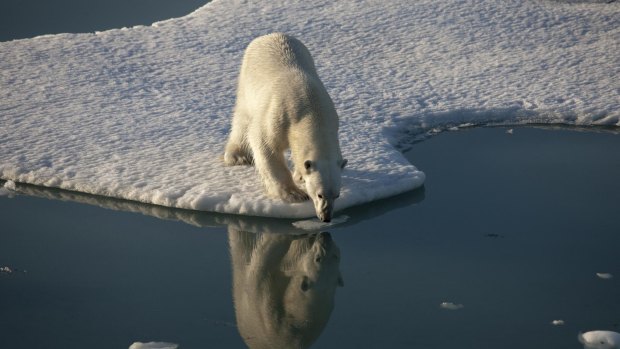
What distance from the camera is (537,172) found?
6.00 meters

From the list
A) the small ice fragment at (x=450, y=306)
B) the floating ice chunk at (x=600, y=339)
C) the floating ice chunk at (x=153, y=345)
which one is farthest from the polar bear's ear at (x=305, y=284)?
the floating ice chunk at (x=600, y=339)

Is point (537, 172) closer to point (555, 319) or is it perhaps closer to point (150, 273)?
point (555, 319)

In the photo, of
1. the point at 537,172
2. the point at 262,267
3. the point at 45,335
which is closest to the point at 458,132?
the point at 537,172

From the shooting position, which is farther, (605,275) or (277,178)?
(277,178)

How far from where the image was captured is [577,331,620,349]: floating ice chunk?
3.88m

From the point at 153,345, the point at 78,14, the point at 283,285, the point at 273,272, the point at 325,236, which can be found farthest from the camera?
the point at 78,14

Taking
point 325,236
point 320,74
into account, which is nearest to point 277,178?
point 325,236

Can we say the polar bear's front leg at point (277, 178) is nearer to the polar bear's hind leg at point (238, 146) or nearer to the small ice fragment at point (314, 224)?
the small ice fragment at point (314, 224)

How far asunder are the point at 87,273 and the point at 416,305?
163cm

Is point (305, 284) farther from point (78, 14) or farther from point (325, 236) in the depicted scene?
point (78, 14)

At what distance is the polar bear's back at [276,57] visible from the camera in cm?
553

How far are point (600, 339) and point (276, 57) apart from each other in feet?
8.65

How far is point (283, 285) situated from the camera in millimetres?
4492

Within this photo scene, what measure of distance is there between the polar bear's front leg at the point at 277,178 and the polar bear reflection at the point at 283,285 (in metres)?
0.29
